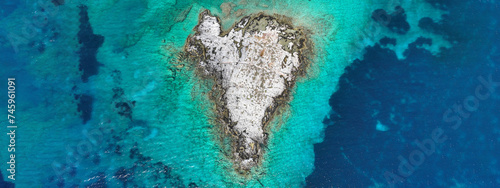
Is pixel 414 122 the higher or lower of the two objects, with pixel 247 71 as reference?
lower

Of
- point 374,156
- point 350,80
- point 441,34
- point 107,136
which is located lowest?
point 107,136

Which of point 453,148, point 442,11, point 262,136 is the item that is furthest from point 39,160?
point 442,11

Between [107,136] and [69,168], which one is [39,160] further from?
[107,136]

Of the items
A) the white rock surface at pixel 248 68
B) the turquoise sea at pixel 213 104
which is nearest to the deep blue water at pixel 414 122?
the turquoise sea at pixel 213 104

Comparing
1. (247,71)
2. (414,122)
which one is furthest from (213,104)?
(414,122)

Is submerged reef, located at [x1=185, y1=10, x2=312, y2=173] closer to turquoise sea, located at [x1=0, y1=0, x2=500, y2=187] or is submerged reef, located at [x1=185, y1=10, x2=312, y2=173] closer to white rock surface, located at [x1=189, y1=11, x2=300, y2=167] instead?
white rock surface, located at [x1=189, y1=11, x2=300, y2=167]

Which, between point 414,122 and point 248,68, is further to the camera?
point 414,122

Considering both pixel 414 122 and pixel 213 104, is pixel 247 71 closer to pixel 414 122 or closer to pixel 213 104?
pixel 213 104

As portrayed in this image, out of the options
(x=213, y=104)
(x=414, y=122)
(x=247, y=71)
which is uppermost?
(x=247, y=71)
